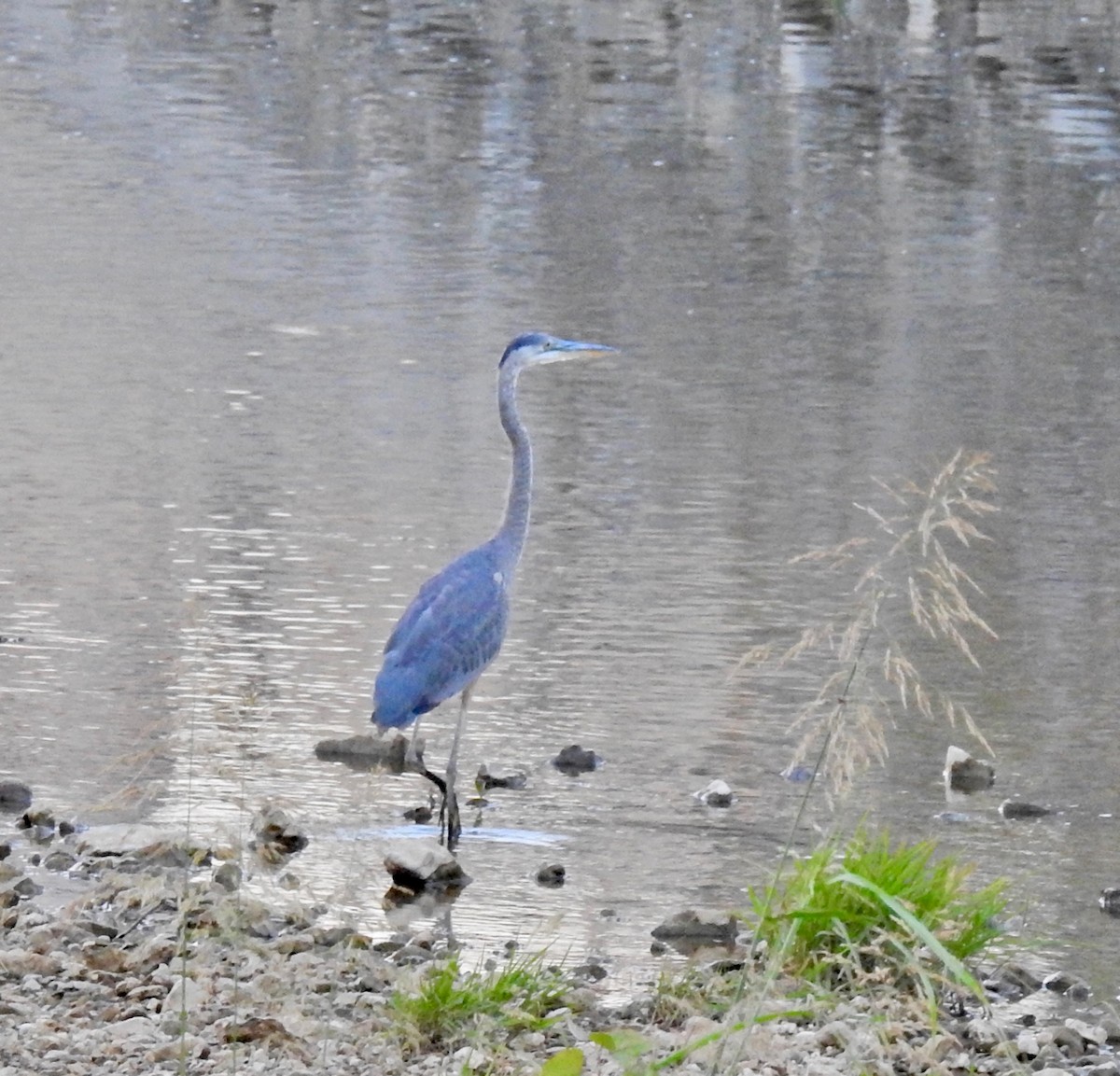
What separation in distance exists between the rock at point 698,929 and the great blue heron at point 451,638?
99 centimetres

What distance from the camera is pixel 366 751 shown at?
26.5 ft

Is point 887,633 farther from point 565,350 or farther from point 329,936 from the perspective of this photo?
point 329,936

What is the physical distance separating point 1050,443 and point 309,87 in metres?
12.6

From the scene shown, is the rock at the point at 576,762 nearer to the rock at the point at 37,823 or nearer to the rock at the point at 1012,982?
the rock at the point at 37,823

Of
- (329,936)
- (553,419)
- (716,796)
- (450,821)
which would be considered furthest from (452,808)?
(553,419)

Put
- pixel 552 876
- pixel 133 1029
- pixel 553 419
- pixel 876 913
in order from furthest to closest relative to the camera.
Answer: pixel 553 419, pixel 552 876, pixel 876 913, pixel 133 1029

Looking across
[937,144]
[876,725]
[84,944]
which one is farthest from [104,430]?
[937,144]

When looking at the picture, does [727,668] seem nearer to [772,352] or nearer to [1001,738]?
[1001,738]

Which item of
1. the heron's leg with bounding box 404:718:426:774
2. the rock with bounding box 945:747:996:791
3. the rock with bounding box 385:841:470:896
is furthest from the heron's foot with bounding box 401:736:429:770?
the rock with bounding box 945:747:996:791

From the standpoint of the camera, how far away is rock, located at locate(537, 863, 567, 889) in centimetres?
702

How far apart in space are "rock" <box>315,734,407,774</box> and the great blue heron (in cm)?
8

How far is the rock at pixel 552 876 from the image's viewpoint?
7.02m

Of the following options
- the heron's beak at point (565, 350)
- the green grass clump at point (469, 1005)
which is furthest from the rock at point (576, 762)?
the green grass clump at point (469, 1005)

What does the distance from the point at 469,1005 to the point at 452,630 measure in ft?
7.83
